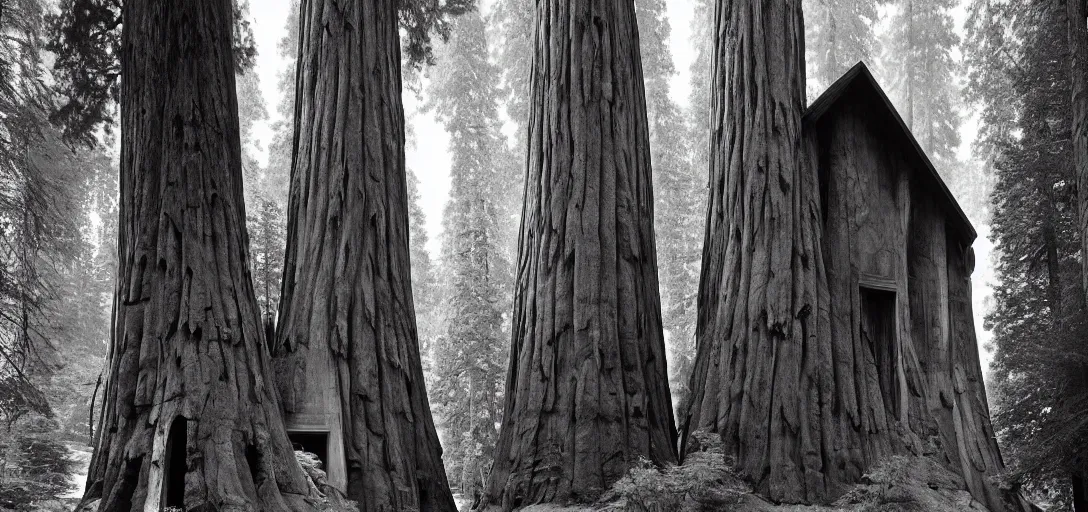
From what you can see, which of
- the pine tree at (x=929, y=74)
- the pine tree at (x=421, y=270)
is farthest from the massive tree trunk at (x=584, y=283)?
the pine tree at (x=929, y=74)

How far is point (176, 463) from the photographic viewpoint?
6.29 meters

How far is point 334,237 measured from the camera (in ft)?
28.8

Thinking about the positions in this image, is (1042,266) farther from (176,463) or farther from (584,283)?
(176,463)

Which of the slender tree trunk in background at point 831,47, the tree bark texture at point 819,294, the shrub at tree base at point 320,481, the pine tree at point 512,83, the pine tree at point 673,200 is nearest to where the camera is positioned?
the shrub at tree base at point 320,481

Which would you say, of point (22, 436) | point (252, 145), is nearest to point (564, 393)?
point (22, 436)

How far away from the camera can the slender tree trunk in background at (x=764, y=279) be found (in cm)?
831

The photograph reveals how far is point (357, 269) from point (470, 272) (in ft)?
27.6

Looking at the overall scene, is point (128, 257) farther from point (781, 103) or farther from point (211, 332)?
point (781, 103)

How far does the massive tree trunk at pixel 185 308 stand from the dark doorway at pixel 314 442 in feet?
4.40

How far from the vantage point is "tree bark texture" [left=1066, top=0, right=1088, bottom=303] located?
29.8 ft

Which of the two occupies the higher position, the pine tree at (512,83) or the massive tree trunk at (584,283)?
the pine tree at (512,83)

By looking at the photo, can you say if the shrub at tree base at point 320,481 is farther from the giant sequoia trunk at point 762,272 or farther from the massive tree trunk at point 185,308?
the giant sequoia trunk at point 762,272

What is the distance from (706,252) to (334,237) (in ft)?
12.9

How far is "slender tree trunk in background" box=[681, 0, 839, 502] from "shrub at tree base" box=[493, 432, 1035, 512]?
372mm
